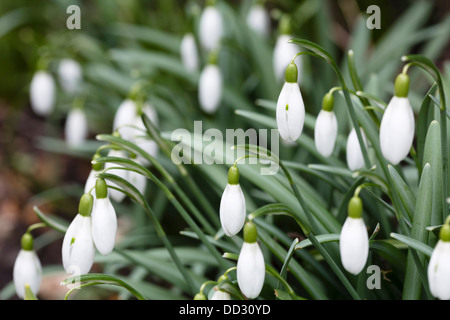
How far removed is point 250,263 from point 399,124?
46cm

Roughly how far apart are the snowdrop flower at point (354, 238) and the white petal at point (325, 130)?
305mm

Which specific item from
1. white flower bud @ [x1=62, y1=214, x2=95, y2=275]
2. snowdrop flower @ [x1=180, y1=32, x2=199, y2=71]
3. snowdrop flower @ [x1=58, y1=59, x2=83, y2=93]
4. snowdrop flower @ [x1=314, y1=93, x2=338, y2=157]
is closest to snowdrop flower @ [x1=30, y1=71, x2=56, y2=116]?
snowdrop flower @ [x1=58, y1=59, x2=83, y2=93]

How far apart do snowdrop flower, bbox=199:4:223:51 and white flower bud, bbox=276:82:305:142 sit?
124 centimetres

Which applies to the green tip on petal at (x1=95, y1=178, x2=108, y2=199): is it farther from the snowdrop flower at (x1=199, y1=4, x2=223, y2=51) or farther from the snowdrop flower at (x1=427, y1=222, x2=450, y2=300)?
the snowdrop flower at (x1=199, y1=4, x2=223, y2=51)

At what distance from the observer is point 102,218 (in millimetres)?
1312

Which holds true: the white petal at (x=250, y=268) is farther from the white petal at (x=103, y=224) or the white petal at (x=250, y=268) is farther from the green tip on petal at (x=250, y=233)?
the white petal at (x=103, y=224)

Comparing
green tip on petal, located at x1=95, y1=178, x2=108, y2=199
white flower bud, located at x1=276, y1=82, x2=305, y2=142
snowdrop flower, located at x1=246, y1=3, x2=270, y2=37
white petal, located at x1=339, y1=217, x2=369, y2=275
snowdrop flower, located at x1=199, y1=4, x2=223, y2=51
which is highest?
snowdrop flower, located at x1=246, y1=3, x2=270, y2=37

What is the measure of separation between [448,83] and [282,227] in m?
0.86

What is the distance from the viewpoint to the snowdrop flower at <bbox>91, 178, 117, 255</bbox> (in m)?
1.31

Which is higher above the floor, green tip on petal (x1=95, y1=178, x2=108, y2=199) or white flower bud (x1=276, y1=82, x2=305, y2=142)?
white flower bud (x1=276, y1=82, x2=305, y2=142)

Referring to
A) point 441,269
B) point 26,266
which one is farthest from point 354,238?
point 26,266

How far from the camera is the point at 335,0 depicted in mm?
3660

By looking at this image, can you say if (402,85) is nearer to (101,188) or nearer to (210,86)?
(101,188)
